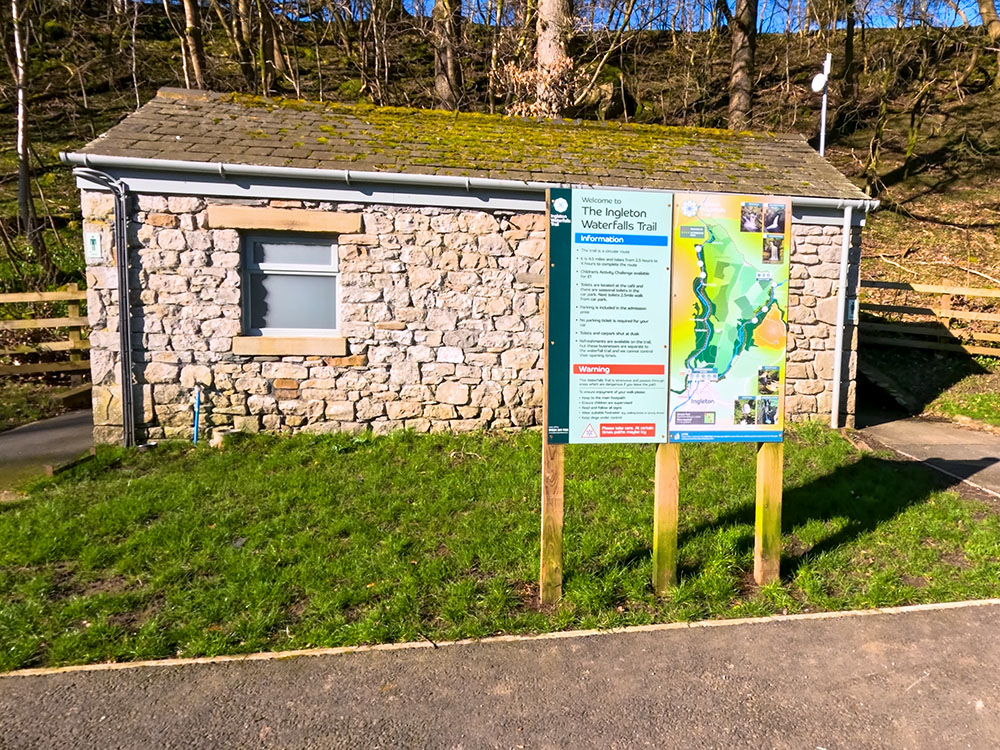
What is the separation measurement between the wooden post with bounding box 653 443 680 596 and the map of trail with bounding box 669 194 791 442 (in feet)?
0.56

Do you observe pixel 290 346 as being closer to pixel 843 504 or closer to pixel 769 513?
pixel 769 513

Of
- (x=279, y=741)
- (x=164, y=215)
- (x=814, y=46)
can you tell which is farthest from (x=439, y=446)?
(x=814, y=46)

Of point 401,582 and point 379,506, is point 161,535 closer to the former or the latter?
point 379,506

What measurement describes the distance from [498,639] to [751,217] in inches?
112

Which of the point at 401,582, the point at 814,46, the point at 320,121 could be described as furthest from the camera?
the point at 814,46

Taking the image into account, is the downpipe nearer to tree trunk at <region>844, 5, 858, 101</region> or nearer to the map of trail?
the map of trail

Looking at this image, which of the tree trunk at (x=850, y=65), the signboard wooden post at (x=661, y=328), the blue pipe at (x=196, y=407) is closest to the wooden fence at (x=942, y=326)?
the signboard wooden post at (x=661, y=328)

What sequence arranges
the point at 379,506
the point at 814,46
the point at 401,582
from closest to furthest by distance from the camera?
the point at 401,582 → the point at 379,506 → the point at 814,46

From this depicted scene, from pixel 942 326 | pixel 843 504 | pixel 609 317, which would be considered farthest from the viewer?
pixel 942 326

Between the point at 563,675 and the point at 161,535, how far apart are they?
3225mm

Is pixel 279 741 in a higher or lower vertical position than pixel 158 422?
lower

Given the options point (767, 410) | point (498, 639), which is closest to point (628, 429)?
point (767, 410)

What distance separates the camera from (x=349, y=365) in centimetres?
761

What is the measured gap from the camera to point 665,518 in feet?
12.8
